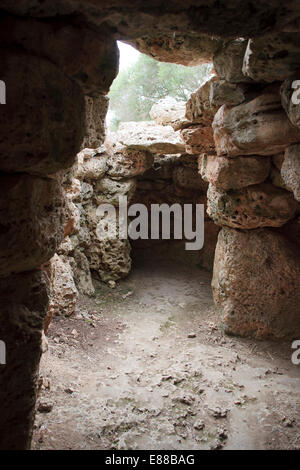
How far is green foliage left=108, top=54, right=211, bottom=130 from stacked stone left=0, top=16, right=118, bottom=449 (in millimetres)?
9878

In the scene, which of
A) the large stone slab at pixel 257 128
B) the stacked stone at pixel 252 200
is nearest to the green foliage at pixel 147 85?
the stacked stone at pixel 252 200

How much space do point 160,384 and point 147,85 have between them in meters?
10.5

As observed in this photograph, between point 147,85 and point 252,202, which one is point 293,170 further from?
point 147,85

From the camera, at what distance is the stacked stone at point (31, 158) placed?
1.64 m

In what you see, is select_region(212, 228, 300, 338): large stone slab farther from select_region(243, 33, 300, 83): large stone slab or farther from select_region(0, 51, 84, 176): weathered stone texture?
select_region(0, 51, 84, 176): weathered stone texture

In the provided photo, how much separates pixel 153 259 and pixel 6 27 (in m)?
7.59

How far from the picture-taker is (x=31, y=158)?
174cm

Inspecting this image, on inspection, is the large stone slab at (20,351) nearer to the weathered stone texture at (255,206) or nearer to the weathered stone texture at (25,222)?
the weathered stone texture at (25,222)

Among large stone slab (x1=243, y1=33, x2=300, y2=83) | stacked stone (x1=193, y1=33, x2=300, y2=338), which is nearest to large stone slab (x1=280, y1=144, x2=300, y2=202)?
stacked stone (x1=193, y1=33, x2=300, y2=338)

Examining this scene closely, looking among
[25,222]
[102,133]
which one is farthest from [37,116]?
[102,133]

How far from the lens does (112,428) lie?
3.12 m

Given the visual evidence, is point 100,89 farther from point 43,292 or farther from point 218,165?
point 218,165

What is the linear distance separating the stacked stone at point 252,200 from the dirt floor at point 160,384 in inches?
19.7

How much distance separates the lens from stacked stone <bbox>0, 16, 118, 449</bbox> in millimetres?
1639
